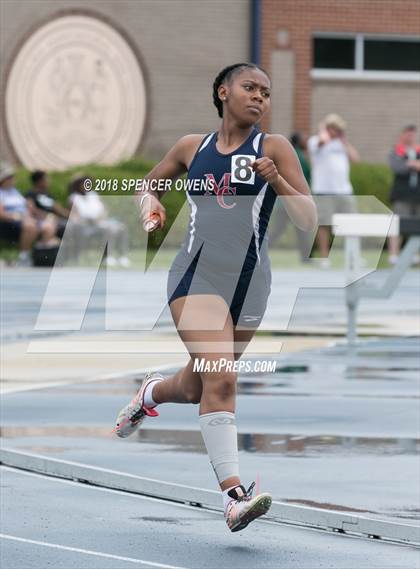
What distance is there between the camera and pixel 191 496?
8.82 metres

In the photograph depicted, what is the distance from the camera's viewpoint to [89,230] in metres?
26.1

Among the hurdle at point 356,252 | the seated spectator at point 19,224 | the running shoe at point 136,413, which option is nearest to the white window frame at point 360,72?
the seated spectator at point 19,224

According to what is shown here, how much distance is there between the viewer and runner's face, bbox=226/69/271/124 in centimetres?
748

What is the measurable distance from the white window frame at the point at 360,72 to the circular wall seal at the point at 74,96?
3734mm

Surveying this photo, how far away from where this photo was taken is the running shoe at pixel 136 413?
8.61m

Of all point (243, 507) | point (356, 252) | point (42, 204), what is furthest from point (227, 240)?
point (42, 204)

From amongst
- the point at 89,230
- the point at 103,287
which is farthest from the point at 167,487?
the point at 89,230

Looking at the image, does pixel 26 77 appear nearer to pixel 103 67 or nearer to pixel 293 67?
pixel 103 67

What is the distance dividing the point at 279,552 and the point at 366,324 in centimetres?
1088

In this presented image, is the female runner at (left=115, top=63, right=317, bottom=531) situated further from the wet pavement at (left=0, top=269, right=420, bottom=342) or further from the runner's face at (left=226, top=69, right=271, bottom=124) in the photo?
the wet pavement at (left=0, top=269, right=420, bottom=342)

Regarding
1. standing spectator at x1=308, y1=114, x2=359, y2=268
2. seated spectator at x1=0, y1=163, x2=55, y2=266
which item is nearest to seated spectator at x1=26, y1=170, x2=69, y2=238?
seated spectator at x1=0, y1=163, x2=55, y2=266

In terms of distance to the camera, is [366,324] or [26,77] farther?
[26,77]

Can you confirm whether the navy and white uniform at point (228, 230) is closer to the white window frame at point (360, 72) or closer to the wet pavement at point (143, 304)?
the wet pavement at point (143, 304)

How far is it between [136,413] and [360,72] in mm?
26980
